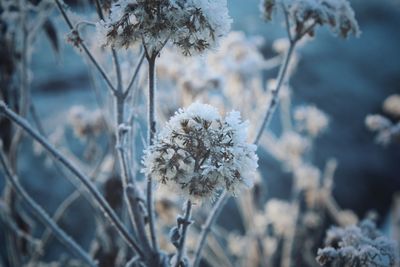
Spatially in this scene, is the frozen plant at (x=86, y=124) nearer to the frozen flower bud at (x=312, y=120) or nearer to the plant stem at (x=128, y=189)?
the plant stem at (x=128, y=189)

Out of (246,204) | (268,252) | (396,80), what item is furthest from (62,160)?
(396,80)

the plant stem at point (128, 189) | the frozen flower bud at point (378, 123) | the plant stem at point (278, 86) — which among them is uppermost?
the frozen flower bud at point (378, 123)

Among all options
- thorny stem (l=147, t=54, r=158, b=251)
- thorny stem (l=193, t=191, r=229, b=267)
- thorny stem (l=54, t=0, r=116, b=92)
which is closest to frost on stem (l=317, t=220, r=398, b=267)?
thorny stem (l=193, t=191, r=229, b=267)

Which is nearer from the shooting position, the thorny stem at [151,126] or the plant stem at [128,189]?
the thorny stem at [151,126]

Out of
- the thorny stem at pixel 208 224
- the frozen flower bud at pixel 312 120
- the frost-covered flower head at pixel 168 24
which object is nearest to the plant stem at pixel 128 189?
the thorny stem at pixel 208 224

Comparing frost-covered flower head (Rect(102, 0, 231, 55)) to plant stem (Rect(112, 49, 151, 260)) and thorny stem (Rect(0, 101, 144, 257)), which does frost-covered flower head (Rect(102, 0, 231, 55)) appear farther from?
thorny stem (Rect(0, 101, 144, 257))

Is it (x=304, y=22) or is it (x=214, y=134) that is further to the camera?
(x=304, y=22)

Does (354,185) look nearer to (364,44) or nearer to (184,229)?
(364,44)
